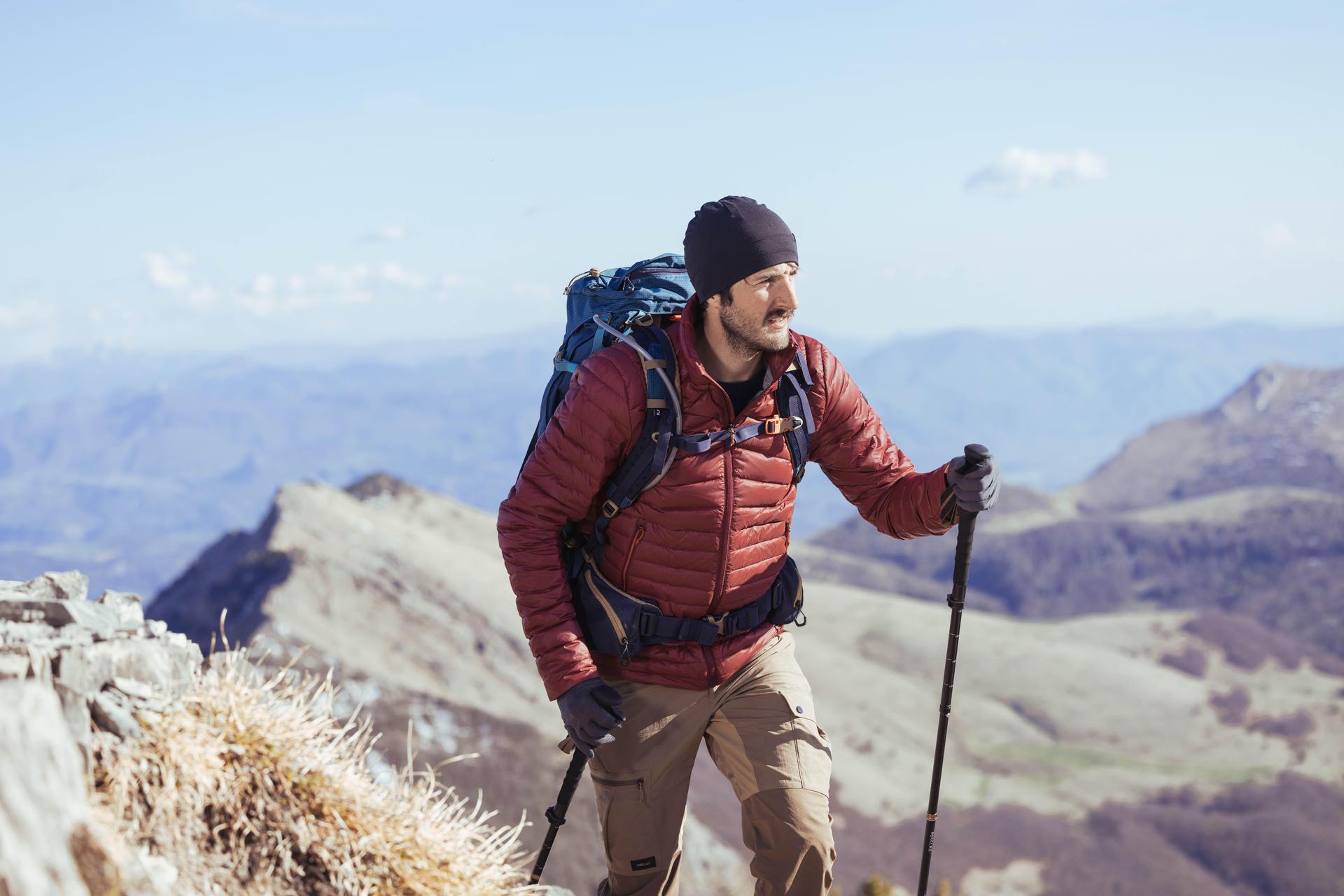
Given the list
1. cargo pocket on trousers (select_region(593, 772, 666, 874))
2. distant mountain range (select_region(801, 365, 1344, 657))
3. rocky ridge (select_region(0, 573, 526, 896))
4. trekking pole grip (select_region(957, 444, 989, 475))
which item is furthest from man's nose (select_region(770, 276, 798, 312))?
distant mountain range (select_region(801, 365, 1344, 657))

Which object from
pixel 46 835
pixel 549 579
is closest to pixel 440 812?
pixel 549 579

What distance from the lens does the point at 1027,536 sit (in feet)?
518

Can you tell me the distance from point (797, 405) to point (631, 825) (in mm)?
2343

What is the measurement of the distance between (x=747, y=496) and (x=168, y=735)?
2.87m

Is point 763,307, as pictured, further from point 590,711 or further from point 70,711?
point 70,711

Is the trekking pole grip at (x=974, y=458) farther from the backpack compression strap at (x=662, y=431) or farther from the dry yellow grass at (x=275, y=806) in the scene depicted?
the dry yellow grass at (x=275, y=806)

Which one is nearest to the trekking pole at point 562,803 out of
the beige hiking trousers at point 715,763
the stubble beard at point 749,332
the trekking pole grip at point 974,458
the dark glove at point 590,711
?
the beige hiking trousers at point 715,763

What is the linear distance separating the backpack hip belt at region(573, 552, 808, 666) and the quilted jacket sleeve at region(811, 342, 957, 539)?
3.18 ft

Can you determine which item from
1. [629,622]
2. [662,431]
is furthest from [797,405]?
[629,622]

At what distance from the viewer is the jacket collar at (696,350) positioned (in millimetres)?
5566

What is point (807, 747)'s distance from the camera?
18.5 feet

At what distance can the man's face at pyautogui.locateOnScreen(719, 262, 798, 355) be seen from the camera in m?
5.55

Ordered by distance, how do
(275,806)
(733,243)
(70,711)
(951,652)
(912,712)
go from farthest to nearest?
(912,712) → (951,652) → (733,243) → (275,806) → (70,711)

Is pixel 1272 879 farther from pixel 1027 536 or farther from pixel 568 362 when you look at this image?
pixel 1027 536
